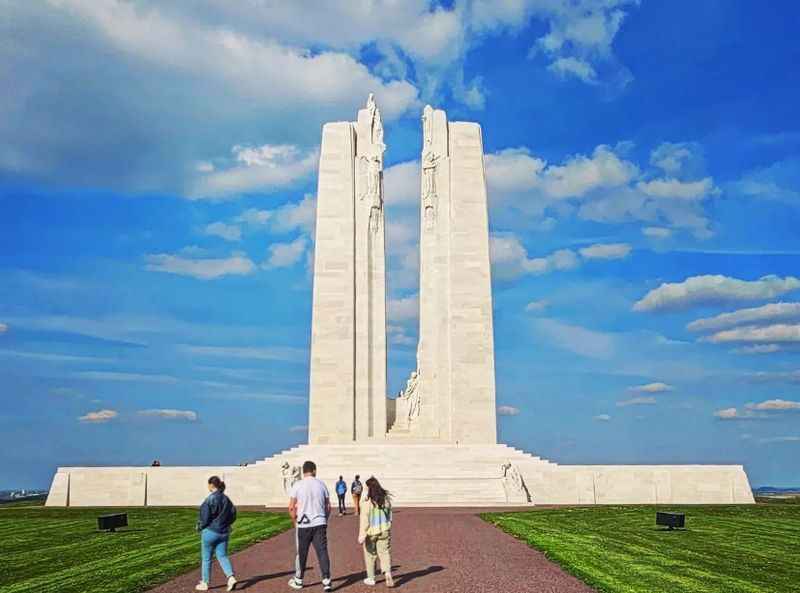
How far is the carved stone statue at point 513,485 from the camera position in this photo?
28.1m

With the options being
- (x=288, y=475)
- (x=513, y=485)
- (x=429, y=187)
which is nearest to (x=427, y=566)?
(x=513, y=485)

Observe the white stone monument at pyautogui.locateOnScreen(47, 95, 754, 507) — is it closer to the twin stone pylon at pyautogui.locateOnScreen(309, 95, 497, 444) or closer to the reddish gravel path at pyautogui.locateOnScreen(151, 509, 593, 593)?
the twin stone pylon at pyautogui.locateOnScreen(309, 95, 497, 444)

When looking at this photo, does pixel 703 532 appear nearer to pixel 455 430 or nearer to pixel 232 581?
pixel 232 581

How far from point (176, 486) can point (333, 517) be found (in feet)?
33.5

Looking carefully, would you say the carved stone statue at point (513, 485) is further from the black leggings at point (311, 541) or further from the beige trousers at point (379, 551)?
the black leggings at point (311, 541)

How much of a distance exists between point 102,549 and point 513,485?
16.3 meters

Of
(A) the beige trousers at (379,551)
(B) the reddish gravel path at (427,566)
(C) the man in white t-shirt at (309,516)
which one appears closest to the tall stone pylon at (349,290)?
(B) the reddish gravel path at (427,566)

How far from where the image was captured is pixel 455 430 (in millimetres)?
36750

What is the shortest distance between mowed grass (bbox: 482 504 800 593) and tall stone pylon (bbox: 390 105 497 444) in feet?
44.9

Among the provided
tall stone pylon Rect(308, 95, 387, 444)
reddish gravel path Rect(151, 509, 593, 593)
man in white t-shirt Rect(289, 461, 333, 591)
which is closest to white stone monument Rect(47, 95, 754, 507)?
tall stone pylon Rect(308, 95, 387, 444)

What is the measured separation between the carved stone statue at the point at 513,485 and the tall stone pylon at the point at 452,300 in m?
8.10

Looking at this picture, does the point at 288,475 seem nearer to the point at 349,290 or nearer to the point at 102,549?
the point at 349,290

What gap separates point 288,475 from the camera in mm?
28859

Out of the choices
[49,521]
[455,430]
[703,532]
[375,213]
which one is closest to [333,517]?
[49,521]
